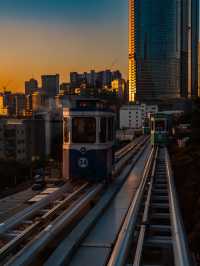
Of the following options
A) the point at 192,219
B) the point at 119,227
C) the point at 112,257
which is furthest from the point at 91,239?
the point at 192,219

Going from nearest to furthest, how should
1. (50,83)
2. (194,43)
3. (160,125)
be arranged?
(160,125)
(50,83)
(194,43)

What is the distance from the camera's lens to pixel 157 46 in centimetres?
13000

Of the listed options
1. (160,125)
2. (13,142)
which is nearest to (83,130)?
(160,125)

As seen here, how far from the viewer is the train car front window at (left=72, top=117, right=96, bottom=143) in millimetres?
11805

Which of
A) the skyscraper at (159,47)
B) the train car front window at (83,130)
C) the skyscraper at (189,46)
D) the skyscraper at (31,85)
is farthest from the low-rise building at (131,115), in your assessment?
the train car front window at (83,130)

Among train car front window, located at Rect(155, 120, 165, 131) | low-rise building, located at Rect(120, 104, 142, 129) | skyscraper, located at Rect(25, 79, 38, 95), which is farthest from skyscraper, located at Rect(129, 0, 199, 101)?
train car front window, located at Rect(155, 120, 165, 131)

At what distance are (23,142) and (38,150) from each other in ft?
10.6

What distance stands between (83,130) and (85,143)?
1.16 ft

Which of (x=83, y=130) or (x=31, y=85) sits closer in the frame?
(x=83, y=130)

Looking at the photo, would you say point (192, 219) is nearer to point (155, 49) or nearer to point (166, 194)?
point (166, 194)

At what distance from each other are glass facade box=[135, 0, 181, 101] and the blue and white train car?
393 feet

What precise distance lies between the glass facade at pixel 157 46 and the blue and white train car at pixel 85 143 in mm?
119694

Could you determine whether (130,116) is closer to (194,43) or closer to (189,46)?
(189,46)

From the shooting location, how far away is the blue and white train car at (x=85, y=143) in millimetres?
11789
